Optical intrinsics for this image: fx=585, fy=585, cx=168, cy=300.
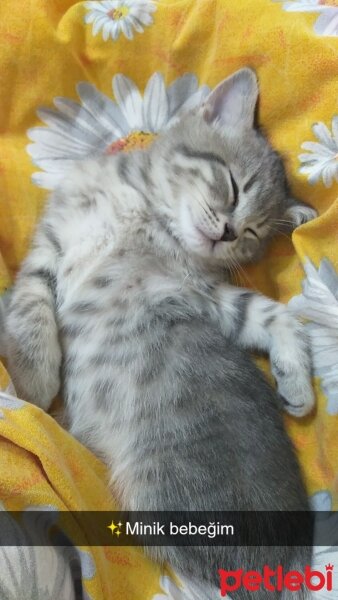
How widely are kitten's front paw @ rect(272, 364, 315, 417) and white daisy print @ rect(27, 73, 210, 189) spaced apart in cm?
70

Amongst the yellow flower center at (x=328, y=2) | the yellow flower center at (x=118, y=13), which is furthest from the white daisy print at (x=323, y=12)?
the yellow flower center at (x=118, y=13)

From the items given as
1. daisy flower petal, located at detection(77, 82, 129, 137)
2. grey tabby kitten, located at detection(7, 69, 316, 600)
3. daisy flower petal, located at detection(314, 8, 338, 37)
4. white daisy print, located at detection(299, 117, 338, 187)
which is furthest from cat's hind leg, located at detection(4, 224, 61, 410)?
daisy flower petal, located at detection(314, 8, 338, 37)

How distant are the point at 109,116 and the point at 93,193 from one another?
0.99 ft

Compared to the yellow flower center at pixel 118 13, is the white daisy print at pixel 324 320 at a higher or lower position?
lower

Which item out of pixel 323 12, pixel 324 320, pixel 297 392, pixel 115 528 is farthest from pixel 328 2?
pixel 115 528

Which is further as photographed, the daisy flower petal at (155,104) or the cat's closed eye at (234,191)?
the daisy flower petal at (155,104)

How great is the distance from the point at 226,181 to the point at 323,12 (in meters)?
0.42

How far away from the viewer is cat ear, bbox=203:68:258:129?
130 centimetres

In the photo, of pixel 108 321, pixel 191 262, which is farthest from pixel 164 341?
pixel 191 262

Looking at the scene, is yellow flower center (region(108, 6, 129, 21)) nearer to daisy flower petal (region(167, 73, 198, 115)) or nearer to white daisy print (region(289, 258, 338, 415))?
daisy flower petal (region(167, 73, 198, 115))

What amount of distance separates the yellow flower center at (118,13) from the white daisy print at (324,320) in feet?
2.48

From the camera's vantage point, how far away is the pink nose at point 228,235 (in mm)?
1204

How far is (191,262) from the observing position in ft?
4.21

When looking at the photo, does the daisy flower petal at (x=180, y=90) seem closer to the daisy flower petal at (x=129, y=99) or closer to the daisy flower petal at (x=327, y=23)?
the daisy flower petal at (x=129, y=99)
